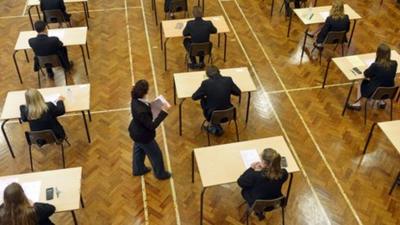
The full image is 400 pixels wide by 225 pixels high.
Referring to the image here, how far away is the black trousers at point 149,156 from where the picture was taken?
4.77m

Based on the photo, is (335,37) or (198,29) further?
(335,37)

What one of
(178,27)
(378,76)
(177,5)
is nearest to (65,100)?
(178,27)

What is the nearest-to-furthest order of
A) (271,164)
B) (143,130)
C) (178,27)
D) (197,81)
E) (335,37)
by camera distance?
(271,164) < (143,130) < (197,81) < (335,37) < (178,27)

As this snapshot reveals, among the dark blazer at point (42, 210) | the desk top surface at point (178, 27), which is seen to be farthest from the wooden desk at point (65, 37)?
the dark blazer at point (42, 210)

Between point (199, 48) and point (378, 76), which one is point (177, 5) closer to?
point (199, 48)

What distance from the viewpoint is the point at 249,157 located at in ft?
14.3

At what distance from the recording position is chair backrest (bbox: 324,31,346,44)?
674 centimetres

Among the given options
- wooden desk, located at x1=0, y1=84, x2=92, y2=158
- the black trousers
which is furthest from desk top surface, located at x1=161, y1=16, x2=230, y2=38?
the black trousers

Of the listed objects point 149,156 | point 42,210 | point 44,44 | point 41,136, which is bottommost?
point 149,156

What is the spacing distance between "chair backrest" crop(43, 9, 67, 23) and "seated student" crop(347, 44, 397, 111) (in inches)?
216

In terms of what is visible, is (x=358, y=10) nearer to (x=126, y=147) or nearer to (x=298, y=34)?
(x=298, y=34)

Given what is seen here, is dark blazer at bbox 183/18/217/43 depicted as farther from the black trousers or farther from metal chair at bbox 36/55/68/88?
the black trousers

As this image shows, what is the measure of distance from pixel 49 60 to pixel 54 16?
1640mm

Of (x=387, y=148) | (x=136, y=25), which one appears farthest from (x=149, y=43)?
(x=387, y=148)
